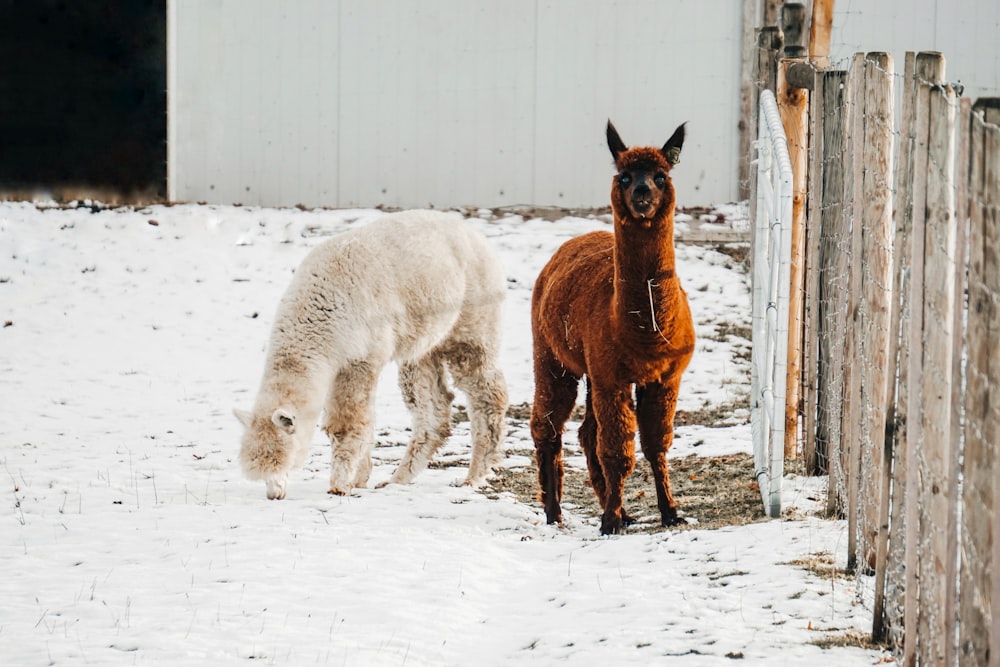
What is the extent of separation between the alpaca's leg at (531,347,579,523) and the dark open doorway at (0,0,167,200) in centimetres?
1175

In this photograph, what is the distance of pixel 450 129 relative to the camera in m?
13.4

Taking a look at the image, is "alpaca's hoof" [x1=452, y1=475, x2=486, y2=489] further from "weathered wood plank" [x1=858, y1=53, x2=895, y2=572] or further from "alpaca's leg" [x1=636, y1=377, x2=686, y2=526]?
"weathered wood plank" [x1=858, y1=53, x2=895, y2=572]

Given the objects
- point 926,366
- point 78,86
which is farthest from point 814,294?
point 78,86

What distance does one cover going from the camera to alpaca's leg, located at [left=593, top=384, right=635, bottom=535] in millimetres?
5395

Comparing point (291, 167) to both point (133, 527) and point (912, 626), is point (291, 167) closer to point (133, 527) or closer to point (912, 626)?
point (133, 527)

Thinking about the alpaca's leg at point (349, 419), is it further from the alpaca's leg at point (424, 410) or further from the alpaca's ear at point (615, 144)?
the alpaca's ear at point (615, 144)

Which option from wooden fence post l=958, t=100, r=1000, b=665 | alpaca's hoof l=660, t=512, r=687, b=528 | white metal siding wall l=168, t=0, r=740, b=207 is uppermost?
white metal siding wall l=168, t=0, r=740, b=207

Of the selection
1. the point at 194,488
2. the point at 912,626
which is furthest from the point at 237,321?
the point at 912,626

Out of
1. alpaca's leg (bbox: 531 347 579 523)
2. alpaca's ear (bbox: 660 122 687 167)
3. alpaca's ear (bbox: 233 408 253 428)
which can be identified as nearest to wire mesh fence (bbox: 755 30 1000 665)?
alpaca's ear (bbox: 660 122 687 167)

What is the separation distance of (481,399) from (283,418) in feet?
4.93

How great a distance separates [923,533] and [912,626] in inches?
9.7

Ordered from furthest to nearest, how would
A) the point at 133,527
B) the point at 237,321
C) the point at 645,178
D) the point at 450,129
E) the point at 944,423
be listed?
1. the point at 450,129
2. the point at 237,321
3. the point at 133,527
4. the point at 645,178
5. the point at 944,423

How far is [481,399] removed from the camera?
7273mm

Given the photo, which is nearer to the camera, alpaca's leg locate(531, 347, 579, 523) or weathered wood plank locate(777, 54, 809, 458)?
alpaca's leg locate(531, 347, 579, 523)
